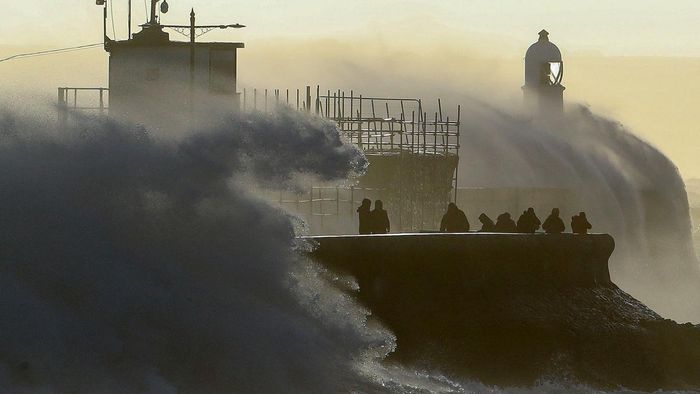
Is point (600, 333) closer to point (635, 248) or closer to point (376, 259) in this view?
point (376, 259)

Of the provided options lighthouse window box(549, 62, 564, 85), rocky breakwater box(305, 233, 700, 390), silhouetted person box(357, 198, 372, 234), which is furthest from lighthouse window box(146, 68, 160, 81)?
lighthouse window box(549, 62, 564, 85)

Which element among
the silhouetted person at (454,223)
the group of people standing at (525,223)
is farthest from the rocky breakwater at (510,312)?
the silhouetted person at (454,223)

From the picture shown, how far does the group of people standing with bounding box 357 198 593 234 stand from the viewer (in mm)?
24703

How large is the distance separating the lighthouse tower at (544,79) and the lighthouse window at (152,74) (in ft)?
64.8

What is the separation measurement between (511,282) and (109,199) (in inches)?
271

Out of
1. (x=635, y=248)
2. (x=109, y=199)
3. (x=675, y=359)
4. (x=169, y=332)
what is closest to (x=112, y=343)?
(x=169, y=332)

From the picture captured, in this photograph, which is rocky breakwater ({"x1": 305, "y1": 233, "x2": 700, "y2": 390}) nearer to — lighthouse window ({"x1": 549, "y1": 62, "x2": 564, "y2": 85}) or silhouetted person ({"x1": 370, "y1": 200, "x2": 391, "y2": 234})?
silhouetted person ({"x1": 370, "y1": 200, "x2": 391, "y2": 234})

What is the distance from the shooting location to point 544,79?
56062 millimetres

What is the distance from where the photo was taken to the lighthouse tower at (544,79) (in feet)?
180

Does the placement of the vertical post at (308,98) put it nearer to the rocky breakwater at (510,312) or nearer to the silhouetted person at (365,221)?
the rocky breakwater at (510,312)

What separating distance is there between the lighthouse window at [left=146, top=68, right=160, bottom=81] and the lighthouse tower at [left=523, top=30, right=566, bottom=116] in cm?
1975

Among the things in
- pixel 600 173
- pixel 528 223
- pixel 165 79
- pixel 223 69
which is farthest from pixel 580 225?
pixel 600 173

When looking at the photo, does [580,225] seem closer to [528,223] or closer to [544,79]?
[528,223]

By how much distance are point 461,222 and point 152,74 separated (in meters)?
12.1
